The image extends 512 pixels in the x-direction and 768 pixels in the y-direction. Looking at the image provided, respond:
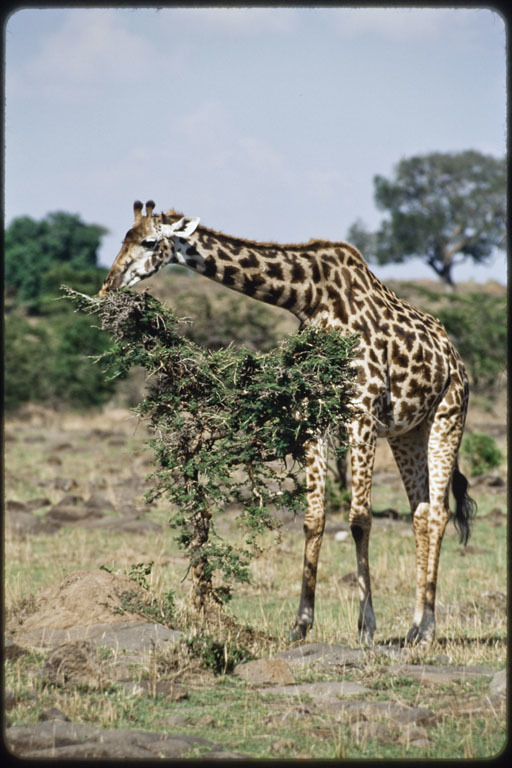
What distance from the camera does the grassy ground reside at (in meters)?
5.78

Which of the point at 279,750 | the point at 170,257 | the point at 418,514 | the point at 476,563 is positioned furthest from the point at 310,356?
the point at 476,563

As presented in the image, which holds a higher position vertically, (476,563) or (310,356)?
(310,356)

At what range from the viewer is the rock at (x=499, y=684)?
650 centimetres

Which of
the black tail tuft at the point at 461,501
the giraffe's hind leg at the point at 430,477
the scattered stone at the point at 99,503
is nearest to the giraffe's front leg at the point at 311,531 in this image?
the giraffe's hind leg at the point at 430,477

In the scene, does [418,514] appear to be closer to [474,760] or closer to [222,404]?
[222,404]

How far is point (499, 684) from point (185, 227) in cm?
410

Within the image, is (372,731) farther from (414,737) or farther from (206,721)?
(206,721)

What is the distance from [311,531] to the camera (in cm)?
845

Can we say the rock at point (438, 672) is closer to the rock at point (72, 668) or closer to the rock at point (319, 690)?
the rock at point (319, 690)

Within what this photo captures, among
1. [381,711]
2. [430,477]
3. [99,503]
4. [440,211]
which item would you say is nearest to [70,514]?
[99,503]

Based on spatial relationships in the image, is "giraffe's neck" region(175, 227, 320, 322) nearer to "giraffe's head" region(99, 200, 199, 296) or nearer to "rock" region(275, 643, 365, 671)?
"giraffe's head" region(99, 200, 199, 296)

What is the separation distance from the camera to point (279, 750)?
5.52 metres

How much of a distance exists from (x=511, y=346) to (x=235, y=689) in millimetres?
2809

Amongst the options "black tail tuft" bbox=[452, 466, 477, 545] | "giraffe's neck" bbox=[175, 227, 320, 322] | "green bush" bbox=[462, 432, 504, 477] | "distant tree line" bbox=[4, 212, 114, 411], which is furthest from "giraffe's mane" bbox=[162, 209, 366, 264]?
"distant tree line" bbox=[4, 212, 114, 411]
